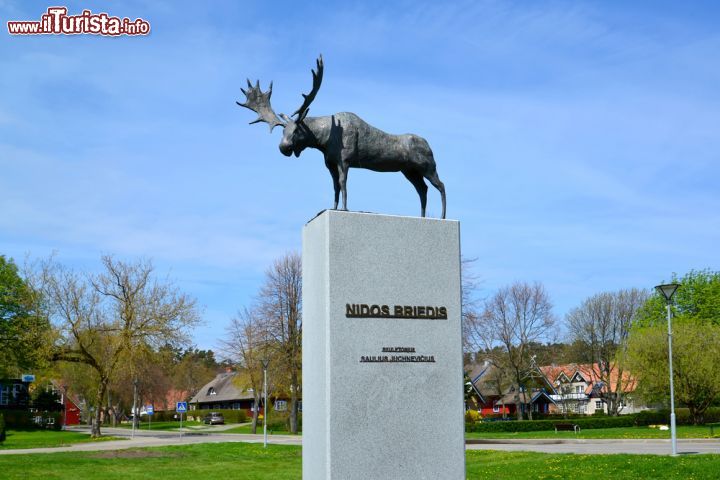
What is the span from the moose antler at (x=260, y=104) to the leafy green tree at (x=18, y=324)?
38090 millimetres

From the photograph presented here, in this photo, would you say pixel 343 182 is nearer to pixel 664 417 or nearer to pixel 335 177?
pixel 335 177

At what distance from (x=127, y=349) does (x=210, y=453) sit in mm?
17345

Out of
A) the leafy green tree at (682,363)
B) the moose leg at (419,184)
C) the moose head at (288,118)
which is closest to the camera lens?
the moose head at (288,118)

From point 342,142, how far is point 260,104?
128 centimetres

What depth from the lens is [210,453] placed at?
28297mm

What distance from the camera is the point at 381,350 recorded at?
867cm

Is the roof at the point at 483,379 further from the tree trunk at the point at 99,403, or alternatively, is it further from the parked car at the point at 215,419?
the tree trunk at the point at 99,403

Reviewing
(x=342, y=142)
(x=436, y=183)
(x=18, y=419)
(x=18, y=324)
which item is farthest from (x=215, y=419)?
(x=342, y=142)

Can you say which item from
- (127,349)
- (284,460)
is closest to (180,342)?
(127,349)

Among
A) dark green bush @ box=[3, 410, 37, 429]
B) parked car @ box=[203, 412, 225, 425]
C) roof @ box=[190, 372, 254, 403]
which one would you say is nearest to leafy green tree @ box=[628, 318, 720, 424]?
parked car @ box=[203, 412, 225, 425]

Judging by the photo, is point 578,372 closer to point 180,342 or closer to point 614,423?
point 614,423

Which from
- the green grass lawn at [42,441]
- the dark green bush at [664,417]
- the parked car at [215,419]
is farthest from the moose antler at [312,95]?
the parked car at [215,419]

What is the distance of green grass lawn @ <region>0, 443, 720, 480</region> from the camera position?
17.1 meters

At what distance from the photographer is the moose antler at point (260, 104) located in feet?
31.5
